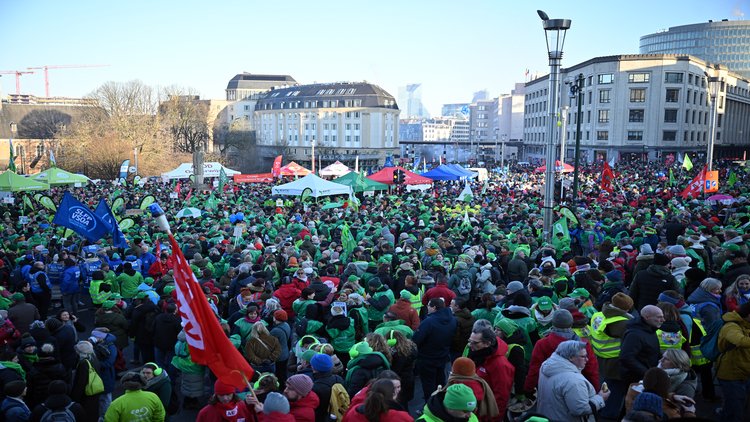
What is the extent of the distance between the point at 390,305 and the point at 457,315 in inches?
49.7

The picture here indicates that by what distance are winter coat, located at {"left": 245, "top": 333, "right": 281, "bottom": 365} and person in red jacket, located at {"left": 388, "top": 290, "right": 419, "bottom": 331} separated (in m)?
1.56

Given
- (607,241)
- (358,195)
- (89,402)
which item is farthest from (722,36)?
(89,402)

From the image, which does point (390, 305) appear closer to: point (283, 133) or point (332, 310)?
point (332, 310)

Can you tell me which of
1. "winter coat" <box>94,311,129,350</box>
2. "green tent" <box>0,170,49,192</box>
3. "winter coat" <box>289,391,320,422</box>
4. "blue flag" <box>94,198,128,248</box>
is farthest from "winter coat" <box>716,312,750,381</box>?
"green tent" <box>0,170,49,192</box>

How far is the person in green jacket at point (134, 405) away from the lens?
202 inches

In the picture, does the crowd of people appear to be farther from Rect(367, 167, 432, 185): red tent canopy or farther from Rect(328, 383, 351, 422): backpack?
Rect(367, 167, 432, 185): red tent canopy

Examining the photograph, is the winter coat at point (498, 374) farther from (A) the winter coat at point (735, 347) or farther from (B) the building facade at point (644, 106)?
(B) the building facade at point (644, 106)

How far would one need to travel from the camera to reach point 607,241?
11727 millimetres


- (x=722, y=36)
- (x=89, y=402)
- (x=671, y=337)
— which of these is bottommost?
(x=89, y=402)

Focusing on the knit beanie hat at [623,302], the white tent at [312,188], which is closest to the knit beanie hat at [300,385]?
the knit beanie hat at [623,302]

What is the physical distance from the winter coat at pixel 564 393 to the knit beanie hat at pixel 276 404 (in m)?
2.10

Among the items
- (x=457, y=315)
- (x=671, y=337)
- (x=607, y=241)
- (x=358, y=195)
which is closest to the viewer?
(x=671, y=337)

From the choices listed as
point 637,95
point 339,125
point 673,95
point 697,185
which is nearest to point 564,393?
point 697,185

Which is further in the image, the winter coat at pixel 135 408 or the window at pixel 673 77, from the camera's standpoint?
the window at pixel 673 77
